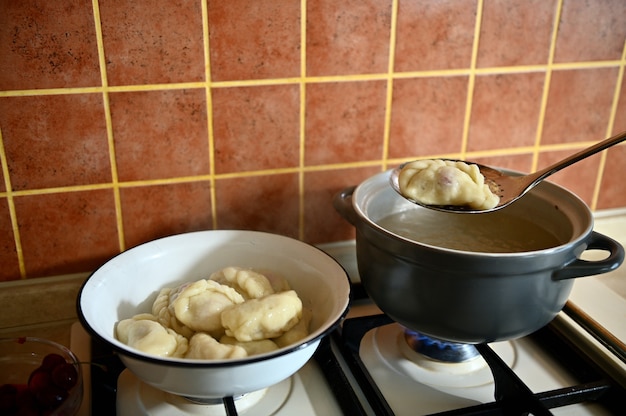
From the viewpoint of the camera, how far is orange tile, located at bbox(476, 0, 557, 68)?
0.81m

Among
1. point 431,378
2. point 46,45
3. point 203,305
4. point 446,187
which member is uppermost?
point 46,45

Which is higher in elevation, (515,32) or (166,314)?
(515,32)

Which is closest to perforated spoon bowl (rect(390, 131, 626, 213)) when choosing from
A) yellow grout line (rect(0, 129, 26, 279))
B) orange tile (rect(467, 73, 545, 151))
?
orange tile (rect(467, 73, 545, 151))

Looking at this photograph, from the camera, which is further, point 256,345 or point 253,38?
point 253,38

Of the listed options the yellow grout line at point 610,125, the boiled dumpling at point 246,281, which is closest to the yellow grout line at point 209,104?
the boiled dumpling at point 246,281

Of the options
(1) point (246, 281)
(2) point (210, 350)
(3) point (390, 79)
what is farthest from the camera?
(3) point (390, 79)

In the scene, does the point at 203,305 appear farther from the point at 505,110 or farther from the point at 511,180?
the point at 505,110

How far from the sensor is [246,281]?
27.3 inches

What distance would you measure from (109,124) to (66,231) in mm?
146

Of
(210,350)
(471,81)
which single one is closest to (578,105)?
(471,81)

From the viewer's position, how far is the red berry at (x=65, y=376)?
1.94 ft

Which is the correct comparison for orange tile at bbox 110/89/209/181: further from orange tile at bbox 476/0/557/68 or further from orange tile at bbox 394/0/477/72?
orange tile at bbox 476/0/557/68

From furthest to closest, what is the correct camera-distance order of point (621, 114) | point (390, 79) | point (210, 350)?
point (621, 114) → point (390, 79) → point (210, 350)

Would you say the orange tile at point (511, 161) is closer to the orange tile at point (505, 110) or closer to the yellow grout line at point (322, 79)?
the orange tile at point (505, 110)
